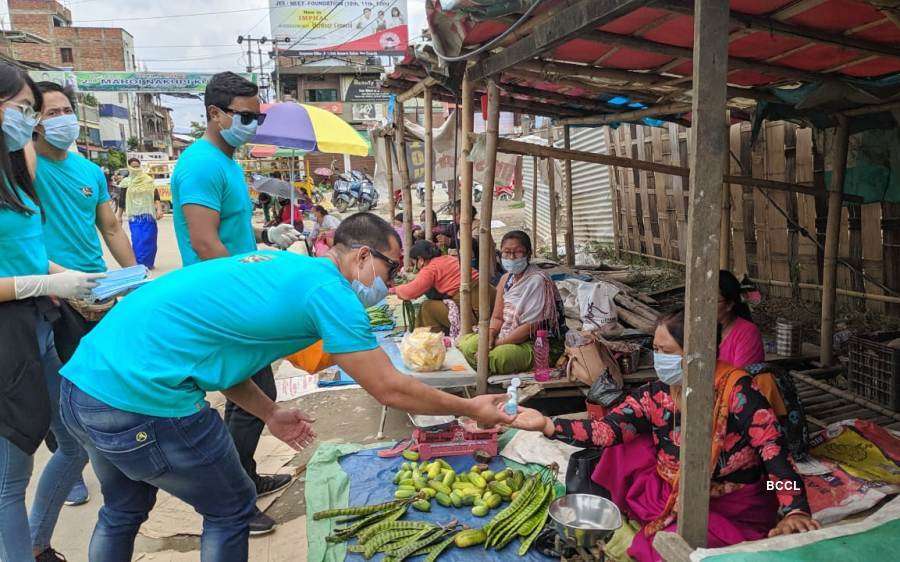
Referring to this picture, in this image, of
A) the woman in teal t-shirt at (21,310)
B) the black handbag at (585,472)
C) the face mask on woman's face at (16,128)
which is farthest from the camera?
the black handbag at (585,472)

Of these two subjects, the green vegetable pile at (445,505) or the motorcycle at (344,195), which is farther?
the motorcycle at (344,195)

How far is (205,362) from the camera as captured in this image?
209 centimetres

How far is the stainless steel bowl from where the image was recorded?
2.48 m

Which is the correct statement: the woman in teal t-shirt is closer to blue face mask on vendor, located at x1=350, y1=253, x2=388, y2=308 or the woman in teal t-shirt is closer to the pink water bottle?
blue face mask on vendor, located at x1=350, y1=253, x2=388, y2=308

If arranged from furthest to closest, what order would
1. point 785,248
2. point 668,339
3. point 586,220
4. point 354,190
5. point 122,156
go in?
point 122,156 → point 354,190 → point 586,220 → point 785,248 → point 668,339

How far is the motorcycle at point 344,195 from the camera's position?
2655 centimetres

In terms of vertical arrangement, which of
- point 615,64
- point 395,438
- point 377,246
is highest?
point 615,64

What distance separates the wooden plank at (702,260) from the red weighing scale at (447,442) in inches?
71.0

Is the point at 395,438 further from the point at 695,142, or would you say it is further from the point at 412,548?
the point at 695,142

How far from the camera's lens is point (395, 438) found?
489 cm

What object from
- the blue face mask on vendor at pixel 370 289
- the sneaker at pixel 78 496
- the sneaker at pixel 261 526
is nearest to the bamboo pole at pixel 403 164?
the sneaker at pixel 78 496

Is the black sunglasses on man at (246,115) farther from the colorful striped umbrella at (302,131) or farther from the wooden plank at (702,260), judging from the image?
the colorful striped umbrella at (302,131)

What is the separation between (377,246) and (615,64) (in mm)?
3253

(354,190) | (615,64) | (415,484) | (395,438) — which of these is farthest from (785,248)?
(354,190)
